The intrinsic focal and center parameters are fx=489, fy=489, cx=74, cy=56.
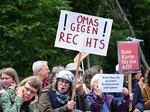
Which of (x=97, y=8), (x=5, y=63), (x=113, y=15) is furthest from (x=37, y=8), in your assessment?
(x=113, y=15)

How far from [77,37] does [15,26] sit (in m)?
6.99

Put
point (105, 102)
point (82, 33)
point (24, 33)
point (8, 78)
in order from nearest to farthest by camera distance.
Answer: point (8, 78) → point (105, 102) → point (82, 33) → point (24, 33)

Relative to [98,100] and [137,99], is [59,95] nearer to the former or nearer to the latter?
[98,100]

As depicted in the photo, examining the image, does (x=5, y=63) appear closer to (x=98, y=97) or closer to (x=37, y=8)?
A: (x=37, y=8)

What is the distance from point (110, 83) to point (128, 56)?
1.21 meters

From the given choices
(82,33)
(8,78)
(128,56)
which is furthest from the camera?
(128,56)

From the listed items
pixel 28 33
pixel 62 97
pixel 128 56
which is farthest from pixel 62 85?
pixel 28 33

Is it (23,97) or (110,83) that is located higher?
(110,83)

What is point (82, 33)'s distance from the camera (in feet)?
Result: 22.6

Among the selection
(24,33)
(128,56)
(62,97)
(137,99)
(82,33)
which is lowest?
(137,99)

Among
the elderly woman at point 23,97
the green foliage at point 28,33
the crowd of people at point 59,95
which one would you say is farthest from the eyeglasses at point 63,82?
the green foliage at point 28,33

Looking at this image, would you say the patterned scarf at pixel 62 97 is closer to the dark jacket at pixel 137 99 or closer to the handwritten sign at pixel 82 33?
the handwritten sign at pixel 82 33

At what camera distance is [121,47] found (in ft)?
26.5

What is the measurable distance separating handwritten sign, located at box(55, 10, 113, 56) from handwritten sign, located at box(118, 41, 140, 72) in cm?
107
